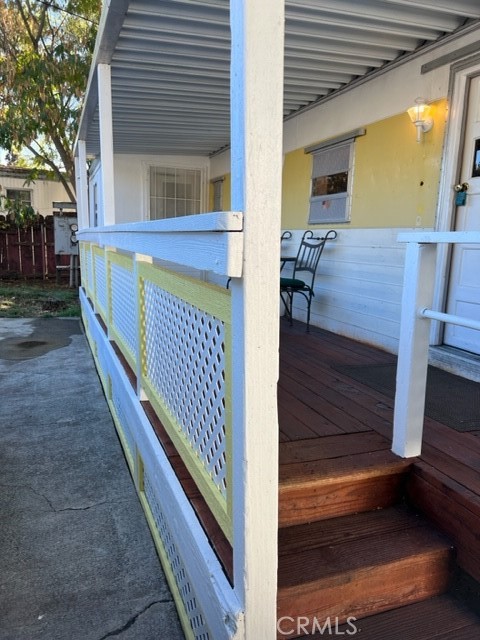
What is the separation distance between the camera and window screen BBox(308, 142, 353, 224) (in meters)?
4.25

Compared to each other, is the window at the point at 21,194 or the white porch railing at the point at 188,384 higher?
the window at the point at 21,194

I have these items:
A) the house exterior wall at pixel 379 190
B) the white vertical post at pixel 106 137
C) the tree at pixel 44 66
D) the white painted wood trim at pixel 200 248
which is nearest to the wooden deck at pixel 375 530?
the white painted wood trim at pixel 200 248

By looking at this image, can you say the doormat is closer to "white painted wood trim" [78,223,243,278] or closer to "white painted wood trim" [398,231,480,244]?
"white painted wood trim" [398,231,480,244]

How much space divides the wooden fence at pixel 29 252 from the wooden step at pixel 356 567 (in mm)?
11101

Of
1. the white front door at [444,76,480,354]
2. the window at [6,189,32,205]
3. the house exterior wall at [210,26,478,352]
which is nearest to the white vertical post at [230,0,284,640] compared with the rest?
the white front door at [444,76,480,354]

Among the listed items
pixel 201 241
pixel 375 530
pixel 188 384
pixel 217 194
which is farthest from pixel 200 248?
pixel 217 194

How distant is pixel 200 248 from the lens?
1204 mm

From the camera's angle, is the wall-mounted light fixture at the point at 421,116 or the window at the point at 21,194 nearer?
the wall-mounted light fixture at the point at 421,116

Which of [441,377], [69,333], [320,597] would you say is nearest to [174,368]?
[320,597]

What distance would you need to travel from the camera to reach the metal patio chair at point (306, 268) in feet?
14.0

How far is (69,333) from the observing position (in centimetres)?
655

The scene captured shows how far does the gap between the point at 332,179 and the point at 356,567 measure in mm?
3740

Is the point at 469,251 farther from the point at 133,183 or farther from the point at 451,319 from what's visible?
the point at 133,183

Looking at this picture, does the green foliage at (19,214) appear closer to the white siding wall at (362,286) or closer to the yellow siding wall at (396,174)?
the white siding wall at (362,286)
